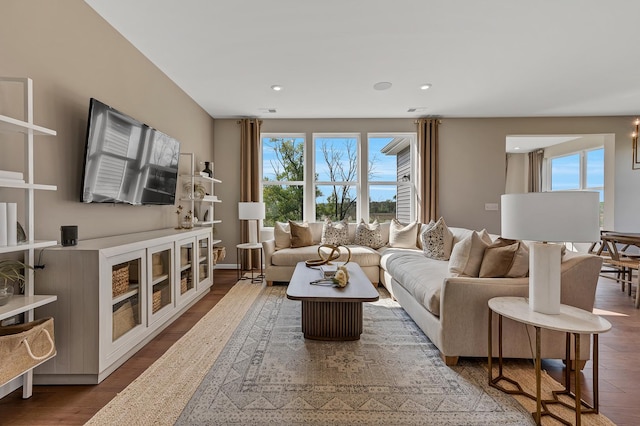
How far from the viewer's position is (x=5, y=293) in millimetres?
1459

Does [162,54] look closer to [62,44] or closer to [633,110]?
[62,44]

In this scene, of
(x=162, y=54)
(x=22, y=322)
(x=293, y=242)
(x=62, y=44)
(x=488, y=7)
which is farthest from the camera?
(x=293, y=242)

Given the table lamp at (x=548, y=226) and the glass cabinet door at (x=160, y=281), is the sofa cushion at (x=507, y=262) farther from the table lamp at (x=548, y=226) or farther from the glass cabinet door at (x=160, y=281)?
the glass cabinet door at (x=160, y=281)

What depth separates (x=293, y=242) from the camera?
13.8 ft

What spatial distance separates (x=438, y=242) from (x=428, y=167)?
5.96 ft

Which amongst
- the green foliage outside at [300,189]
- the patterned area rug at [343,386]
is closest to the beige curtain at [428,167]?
the green foliage outside at [300,189]

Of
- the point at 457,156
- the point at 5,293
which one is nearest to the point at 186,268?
the point at 5,293

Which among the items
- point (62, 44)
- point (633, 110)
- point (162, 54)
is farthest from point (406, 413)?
point (633, 110)

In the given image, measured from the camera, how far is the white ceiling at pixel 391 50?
7.32 ft

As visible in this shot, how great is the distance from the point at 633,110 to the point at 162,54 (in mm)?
6842

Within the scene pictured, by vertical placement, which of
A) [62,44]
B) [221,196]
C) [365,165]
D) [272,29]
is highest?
[272,29]

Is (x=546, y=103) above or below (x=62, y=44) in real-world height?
above

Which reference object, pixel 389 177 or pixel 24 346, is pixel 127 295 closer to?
pixel 24 346

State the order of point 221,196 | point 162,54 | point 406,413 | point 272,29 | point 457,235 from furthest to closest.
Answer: point 221,196 < point 457,235 < point 162,54 < point 272,29 < point 406,413
